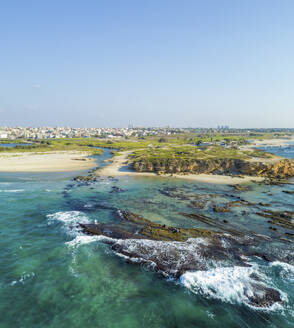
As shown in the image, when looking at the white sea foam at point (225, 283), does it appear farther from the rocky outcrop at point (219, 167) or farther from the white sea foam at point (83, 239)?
the rocky outcrop at point (219, 167)

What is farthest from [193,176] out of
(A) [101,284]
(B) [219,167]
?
(A) [101,284]

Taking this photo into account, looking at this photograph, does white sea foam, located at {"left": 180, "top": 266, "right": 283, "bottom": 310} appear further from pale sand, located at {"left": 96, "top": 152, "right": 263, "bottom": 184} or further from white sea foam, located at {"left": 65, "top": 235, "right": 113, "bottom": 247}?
pale sand, located at {"left": 96, "top": 152, "right": 263, "bottom": 184}

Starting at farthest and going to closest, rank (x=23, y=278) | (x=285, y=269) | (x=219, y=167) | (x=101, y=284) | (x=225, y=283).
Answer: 1. (x=219, y=167)
2. (x=285, y=269)
3. (x=23, y=278)
4. (x=225, y=283)
5. (x=101, y=284)

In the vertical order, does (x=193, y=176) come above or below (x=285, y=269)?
below

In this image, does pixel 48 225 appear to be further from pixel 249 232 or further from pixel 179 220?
pixel 249 232

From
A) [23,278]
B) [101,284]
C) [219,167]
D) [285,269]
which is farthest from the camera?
[219,167]

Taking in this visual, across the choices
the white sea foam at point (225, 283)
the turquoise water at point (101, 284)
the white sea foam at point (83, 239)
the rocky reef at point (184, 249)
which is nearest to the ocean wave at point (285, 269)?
the turquoise water at point (101, 284)

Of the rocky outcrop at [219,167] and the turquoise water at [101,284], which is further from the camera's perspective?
the rocky outcrop at [219,167]

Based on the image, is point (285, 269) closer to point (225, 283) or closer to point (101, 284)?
point (225, 283)
